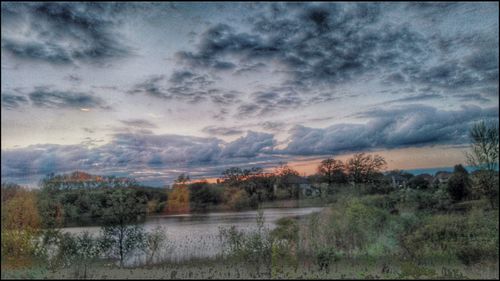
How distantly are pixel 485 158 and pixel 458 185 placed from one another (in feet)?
6.27

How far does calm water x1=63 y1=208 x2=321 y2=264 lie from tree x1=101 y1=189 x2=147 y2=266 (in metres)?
0.44

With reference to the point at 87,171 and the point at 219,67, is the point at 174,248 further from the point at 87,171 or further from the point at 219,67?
the point at 219,67

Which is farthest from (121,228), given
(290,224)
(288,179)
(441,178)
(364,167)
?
(441,178)

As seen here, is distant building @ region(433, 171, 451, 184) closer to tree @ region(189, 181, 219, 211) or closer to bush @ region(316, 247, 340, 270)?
bush @ region(316, 247, 340, 270)

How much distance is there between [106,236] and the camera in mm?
12289

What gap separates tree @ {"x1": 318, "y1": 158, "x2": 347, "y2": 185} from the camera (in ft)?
57.1

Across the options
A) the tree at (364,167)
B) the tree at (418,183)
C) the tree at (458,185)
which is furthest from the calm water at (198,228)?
the tree at (458,185)

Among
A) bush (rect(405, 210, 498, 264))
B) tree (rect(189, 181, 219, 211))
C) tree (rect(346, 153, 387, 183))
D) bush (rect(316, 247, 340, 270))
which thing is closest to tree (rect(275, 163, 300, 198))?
tree (rect(346, 153, 387, 183))

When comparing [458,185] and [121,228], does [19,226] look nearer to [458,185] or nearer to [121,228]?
[121,228]

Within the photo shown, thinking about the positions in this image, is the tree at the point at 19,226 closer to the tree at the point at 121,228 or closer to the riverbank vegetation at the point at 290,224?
the riverbank vegetation at the point at 290,224

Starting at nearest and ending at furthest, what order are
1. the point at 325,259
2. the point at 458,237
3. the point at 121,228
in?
the point at 325,259, the point at 458,237, the point at 121,228

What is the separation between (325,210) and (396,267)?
638cm

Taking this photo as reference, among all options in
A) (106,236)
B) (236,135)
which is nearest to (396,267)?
(236,135)

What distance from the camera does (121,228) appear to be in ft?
41.1
